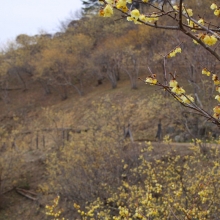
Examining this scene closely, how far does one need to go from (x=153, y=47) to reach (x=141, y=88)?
A: 148 inches

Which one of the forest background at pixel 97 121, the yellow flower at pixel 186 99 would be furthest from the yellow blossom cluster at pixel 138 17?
the yellow flower at pixel 186 99

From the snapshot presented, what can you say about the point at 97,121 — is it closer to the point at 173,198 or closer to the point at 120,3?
the point at 173,198

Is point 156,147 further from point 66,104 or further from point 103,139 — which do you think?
point 66,104

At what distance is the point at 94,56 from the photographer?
26875mm

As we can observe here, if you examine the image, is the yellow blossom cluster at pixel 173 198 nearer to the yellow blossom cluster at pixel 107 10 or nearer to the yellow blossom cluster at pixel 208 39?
the yellow blossom cluster at pixel 208 39

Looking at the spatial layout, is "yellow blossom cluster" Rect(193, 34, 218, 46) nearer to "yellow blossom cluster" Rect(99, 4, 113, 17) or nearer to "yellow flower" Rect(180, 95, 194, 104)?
"yellow flower" Rect(180, 95, 194, 104)


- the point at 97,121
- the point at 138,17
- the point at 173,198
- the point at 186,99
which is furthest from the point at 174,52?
the point at 97,121

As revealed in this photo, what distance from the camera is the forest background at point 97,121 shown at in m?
8.86

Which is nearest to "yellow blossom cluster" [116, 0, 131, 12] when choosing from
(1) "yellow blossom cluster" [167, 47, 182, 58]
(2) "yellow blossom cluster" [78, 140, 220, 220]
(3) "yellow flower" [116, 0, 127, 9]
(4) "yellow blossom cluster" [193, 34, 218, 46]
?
(3) "yellow flower" [116, 0, 127, 9]

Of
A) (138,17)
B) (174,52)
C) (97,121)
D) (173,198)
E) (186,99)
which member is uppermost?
(138,17)

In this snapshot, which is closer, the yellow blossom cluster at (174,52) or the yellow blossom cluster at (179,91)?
the yellow blossom cluster at (179,91)

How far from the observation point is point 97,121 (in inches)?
616

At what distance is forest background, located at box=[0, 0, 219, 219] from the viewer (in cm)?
886

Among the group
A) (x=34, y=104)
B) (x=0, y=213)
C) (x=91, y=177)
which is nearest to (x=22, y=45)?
(x=34, y=104)
